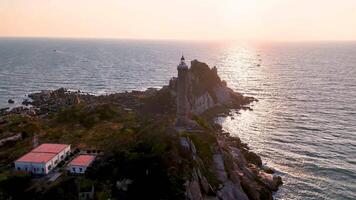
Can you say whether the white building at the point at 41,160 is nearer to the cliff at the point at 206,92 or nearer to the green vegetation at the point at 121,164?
the green vegetation at the point at 121,164

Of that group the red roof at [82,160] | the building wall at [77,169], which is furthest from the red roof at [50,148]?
the building wall at [77,169]

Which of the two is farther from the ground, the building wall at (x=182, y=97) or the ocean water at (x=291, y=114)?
the building wall at (x=182, y=97)

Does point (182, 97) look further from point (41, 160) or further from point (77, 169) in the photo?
point (41, 160)

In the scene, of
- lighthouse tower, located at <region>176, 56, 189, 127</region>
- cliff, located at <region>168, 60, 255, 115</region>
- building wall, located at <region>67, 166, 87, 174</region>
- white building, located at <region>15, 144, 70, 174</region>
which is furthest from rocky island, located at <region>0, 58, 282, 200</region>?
cliff, located at <region>168, 60, 255, 115</region>

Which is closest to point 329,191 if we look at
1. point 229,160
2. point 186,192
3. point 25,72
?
point 229,160

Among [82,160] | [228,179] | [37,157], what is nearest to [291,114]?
[228,179]

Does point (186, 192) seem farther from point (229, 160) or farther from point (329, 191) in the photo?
point (329, 191)

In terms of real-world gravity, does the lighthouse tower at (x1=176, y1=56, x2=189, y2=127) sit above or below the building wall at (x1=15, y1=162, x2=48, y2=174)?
above

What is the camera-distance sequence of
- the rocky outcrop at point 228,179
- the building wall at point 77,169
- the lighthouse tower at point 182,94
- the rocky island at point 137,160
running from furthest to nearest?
the lighthouse tower at point 182,94 < the rocky outcrop at point 228,179 < the building wall at point 77,169 < the rocky island at point 137,160

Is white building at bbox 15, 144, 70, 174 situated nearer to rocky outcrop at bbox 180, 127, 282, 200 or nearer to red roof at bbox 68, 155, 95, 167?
red roof at bbox 68, 155, 95, 167
